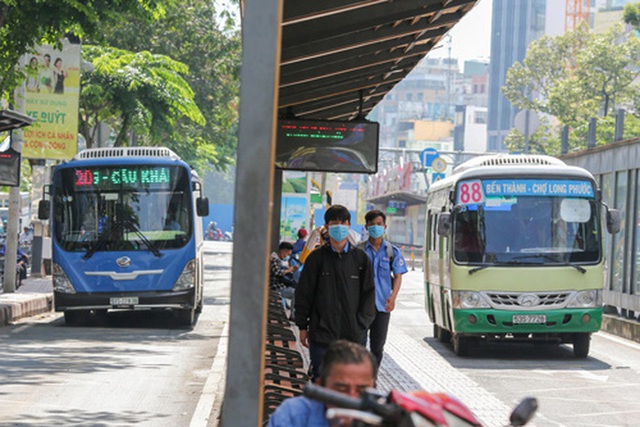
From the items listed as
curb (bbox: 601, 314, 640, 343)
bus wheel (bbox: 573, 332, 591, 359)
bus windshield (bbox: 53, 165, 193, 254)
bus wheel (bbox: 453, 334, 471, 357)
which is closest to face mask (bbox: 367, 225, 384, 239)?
bus wheel (bbox: 453, 334, 471, 357)

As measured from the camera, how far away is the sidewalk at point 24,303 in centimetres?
2372

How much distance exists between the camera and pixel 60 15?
19.1 meters

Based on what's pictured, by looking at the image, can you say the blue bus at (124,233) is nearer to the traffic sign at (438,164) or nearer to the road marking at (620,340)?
the road marking at (620,340)

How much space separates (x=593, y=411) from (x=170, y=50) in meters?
29.8

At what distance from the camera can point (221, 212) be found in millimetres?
143250

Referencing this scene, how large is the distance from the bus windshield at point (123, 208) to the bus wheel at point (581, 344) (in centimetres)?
737

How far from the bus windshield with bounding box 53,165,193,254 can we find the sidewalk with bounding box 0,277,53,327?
60.5 inches

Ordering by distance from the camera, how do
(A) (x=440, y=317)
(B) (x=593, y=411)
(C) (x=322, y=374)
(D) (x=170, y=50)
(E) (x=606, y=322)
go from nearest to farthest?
(C) (x=322, y=374), (B) (x=593, y=411), (A) (x=440, y=317), (E) (x=606, y=322), (D) (x=170, y=50)

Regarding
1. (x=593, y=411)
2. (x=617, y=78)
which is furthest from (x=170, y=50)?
(x=617, y=78)

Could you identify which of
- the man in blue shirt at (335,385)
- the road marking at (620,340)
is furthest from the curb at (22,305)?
the man in blue shirt at (335,385)

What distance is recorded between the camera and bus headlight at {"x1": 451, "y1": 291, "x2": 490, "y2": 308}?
1916 centimetres

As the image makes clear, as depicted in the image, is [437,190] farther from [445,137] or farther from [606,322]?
[445,137]

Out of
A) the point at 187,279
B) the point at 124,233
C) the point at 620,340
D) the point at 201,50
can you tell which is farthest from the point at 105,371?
the point at 201,50

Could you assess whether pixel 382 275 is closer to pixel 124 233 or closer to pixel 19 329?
pixel 19 329
